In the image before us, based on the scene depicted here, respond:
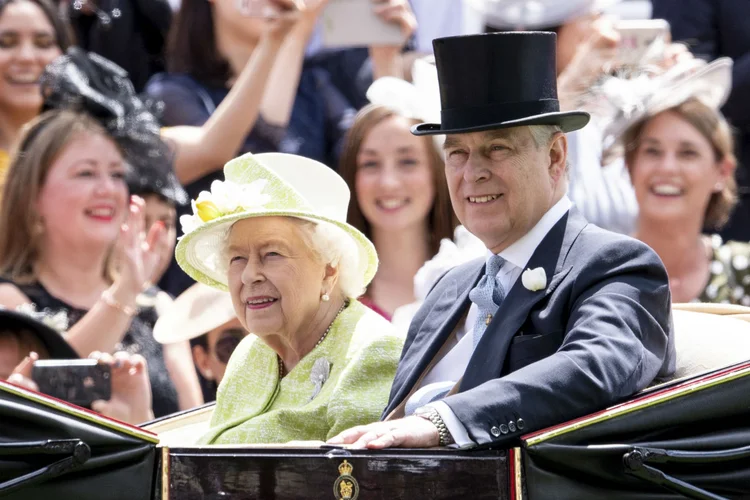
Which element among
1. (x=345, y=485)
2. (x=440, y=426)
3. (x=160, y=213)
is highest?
(x=160, y=213)

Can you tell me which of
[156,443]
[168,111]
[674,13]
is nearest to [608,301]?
[156,443]

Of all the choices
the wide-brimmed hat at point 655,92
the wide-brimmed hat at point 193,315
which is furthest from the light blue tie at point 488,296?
the wide-brimmed hat at point 655,92

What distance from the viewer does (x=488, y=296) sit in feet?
10.2

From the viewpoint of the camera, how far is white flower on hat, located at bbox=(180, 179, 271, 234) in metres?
3.43

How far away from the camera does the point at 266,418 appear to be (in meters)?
3.41

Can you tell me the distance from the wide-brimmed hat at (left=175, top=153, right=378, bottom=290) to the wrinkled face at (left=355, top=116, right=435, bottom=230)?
1.49m

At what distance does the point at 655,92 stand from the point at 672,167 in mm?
301

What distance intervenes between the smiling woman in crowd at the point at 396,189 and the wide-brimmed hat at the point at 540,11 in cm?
56

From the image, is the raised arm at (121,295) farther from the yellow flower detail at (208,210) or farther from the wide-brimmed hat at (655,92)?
the wide-brimmed hat at (655,92)

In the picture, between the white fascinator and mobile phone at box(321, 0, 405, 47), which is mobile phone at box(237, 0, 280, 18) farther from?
the white fascinator

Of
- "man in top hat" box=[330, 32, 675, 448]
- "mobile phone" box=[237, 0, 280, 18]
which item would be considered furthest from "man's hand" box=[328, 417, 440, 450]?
"mobile phone" box=[237, 0, 280, 18]

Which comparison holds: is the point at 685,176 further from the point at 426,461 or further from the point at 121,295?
the point at 426,461

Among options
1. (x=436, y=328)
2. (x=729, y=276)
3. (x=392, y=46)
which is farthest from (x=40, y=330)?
(x=729, y=276)

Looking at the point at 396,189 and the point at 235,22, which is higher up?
the point at 235,22
